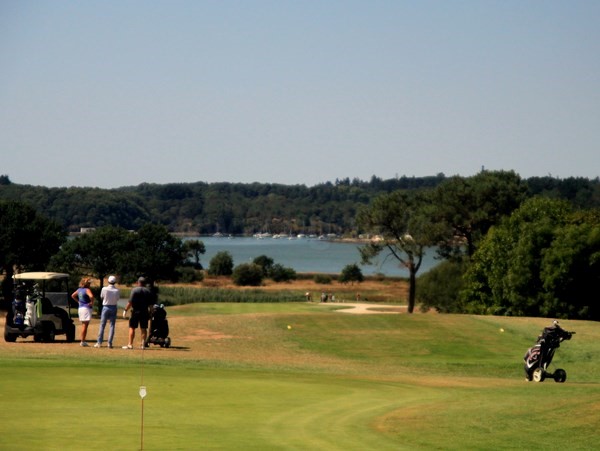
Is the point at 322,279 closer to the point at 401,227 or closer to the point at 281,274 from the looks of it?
the point at 281,274

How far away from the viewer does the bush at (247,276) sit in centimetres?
11194

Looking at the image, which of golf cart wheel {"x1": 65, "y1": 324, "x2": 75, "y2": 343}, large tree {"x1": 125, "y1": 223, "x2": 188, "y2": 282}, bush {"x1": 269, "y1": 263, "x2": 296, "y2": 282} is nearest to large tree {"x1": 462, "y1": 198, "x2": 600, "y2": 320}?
large tree {"x1": 125, "y1": 223, "x2": 188, "y2": 282}

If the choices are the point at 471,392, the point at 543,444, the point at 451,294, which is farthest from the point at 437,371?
the point at 451,294

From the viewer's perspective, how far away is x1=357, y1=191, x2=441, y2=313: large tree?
82.9 metres

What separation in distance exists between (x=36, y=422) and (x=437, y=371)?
20349 mm

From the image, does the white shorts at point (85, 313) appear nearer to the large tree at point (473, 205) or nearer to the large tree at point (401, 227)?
the large tree at point (401, 227)

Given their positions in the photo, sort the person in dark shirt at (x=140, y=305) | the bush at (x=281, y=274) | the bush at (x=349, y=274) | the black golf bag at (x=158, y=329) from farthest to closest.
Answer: the bush at (x=349, y=274) → the bush at (x=281, y=274) → the black golf bag at (x=158, y=329) → the person in dark shirt at (x=140, y=305)

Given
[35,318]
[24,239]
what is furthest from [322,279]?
[35,318]

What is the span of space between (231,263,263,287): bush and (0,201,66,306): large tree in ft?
122

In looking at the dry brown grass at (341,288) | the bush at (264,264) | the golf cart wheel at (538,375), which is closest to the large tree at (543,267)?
the dry brown grass at (341,288)

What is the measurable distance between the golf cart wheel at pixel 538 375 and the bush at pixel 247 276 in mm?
85835

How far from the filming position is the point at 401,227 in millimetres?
83875

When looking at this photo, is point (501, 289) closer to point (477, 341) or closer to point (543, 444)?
point (477, 341)

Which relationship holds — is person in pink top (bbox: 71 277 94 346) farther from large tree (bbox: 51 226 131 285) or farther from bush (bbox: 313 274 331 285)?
bush (bbox: 313 274 331 285)
